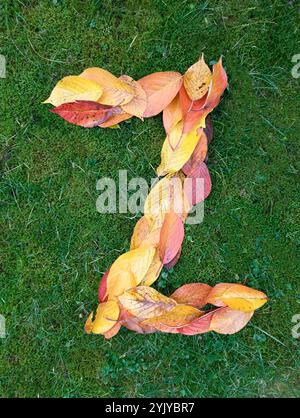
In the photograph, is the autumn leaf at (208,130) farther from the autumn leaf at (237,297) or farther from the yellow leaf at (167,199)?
the autumn leaf at (237,297)

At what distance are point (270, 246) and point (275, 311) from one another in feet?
1.03

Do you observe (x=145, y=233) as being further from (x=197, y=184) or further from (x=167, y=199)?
(x=197, y=184)

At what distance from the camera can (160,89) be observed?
7.04ft

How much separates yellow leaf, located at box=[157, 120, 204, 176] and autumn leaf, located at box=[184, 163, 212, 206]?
9 centimetres

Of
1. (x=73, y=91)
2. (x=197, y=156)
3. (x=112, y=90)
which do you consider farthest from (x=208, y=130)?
(x=73, y=91)

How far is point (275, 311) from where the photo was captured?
2.30 meters

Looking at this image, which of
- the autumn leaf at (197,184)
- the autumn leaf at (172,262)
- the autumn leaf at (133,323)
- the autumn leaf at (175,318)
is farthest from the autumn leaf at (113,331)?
the autumn leaf at (197,184)

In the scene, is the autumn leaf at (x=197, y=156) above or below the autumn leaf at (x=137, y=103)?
below

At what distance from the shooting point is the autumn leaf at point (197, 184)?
219cm

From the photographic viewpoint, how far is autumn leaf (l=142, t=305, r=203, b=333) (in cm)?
216

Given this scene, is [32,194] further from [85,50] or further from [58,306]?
[85,50]

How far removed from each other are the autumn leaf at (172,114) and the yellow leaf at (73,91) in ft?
1.03

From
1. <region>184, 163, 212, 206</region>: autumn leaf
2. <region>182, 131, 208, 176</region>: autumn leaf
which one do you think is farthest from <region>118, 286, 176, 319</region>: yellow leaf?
<region>182, 131, 208, 176</region>: autumn leaf
